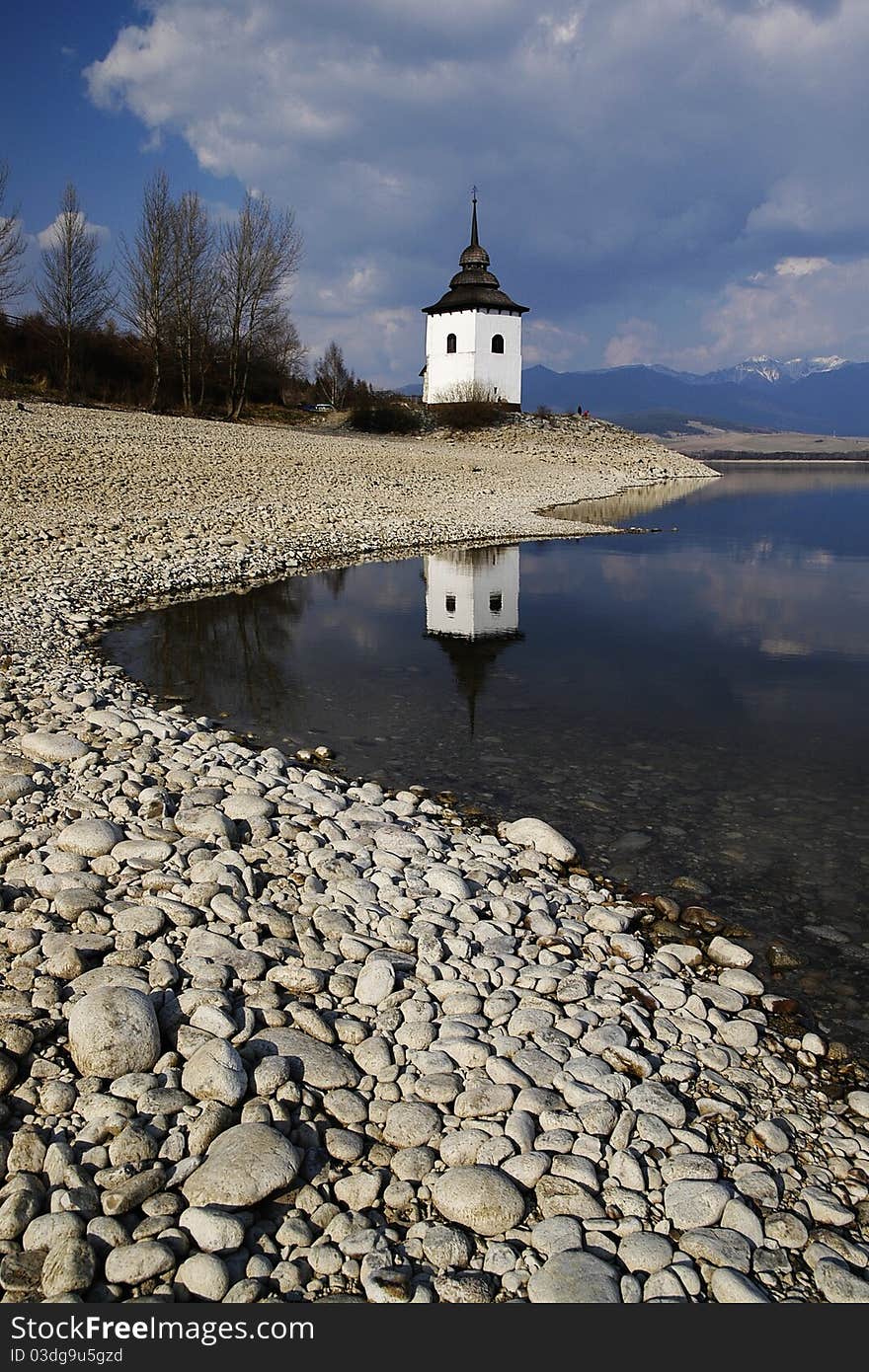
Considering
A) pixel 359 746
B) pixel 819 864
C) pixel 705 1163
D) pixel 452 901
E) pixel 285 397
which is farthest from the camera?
pixel 285 397

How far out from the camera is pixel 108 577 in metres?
14.5

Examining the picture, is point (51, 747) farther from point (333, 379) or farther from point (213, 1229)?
point (333, 379)

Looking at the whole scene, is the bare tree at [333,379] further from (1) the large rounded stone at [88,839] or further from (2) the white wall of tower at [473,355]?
(1) the large rounded stone at [88,839]

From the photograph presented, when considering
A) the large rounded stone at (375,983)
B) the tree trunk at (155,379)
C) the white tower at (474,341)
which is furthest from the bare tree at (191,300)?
the large rounded stone at (375,983)

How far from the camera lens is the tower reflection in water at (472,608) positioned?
440 inches

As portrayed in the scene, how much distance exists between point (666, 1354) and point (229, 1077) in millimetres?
1783

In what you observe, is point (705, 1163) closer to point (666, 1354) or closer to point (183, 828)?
point (666, 1354)

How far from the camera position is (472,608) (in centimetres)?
1485

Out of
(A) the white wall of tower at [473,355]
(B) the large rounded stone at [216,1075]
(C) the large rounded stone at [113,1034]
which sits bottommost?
(B) the large rounded stone at [216,1075]

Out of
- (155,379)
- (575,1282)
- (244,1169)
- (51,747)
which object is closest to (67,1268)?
(244,1169)

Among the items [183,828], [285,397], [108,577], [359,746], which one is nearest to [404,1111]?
[183,828]

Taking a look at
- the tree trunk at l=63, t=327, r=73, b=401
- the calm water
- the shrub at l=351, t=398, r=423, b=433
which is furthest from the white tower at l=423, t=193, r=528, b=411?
the calm water

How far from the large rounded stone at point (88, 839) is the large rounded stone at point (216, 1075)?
1951 millimetres

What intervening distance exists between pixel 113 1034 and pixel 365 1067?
1.04 meters
